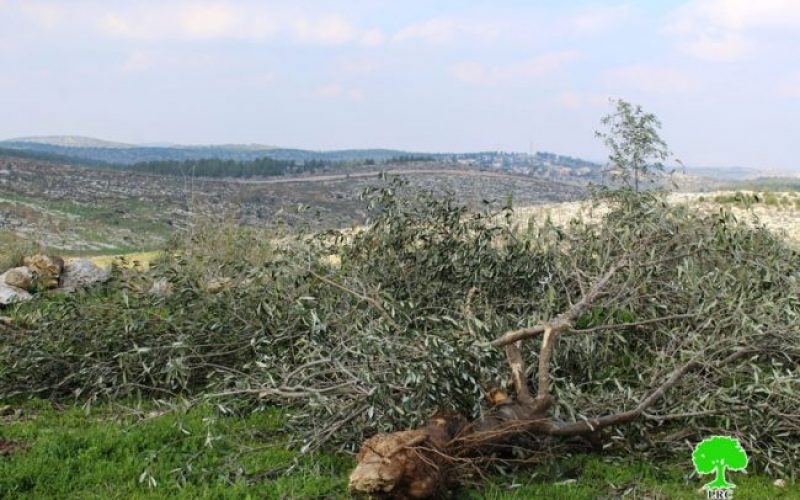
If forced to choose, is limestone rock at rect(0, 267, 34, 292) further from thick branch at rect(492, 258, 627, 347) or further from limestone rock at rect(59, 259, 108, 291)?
thick branch at rect(492, 258, 627, 347)

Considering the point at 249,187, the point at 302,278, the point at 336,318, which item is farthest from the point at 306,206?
the point at 249,187

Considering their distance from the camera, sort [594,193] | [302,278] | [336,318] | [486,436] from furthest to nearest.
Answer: [594,193] → [302,278] → [336,318] → [486,436]

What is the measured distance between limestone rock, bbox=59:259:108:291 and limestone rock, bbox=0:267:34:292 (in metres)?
0.52

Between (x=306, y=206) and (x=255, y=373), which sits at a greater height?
(x=306, y=206)

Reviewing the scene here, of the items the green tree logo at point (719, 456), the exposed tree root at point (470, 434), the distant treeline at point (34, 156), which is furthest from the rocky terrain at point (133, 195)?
the green tree logo at point (719, 456)

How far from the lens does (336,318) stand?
504cm

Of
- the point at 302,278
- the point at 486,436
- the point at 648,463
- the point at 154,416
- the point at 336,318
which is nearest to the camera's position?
the point at 486,436

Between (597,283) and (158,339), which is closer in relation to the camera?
(597,283)

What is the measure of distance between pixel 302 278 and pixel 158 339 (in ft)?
3.63

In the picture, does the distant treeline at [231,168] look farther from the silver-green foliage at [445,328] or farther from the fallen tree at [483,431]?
the fallen tree at [483,431]

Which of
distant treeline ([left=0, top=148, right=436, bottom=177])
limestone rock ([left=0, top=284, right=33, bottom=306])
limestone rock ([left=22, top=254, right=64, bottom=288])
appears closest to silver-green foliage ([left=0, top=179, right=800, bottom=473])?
limestone rock ([left=0, top=284, right=33, bottom=306])

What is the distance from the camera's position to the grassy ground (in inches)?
142

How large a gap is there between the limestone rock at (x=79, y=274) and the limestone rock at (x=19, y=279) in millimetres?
520

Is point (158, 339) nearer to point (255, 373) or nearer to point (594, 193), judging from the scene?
point (255, 373)
